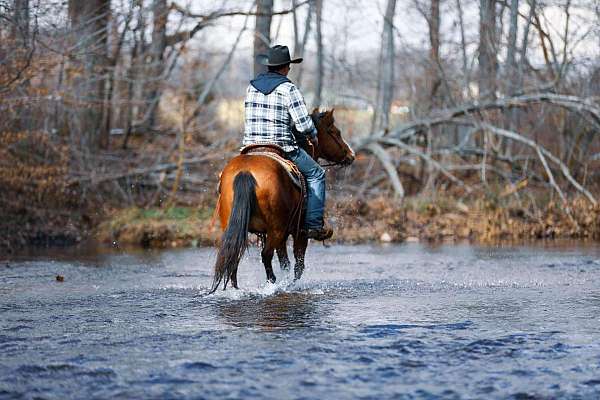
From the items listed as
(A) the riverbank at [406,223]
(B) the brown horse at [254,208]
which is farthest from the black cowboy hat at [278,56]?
(A) the riverbank at [406,223]

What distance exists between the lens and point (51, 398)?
502 cm

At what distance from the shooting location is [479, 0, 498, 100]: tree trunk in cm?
2145

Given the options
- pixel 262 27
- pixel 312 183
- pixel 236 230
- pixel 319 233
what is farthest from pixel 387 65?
pixel 236 230

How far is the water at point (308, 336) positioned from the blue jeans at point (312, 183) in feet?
2.62

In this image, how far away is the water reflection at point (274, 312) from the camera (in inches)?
295

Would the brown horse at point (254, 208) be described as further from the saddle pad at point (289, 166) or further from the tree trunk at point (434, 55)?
the tree trunk at point (434, 55)

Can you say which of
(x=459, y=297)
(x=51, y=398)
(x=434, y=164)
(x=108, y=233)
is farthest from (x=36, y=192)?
(x=51, y=398)

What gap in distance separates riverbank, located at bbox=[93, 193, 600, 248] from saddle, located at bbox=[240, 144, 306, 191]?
8125 mm

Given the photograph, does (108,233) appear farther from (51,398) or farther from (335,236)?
(51,398)

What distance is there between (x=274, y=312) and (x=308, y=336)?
144 centimetres

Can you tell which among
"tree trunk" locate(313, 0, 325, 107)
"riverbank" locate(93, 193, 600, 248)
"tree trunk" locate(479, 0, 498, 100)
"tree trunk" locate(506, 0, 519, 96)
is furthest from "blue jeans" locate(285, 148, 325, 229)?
"tree trunk" locate(313, 0, 325, 107)

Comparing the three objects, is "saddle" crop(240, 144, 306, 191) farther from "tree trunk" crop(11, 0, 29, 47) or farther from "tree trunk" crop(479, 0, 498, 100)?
"tree trunk" crop(479, 0, 498, 100)

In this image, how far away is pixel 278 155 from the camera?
31.6ft

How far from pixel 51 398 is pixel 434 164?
15.2m
